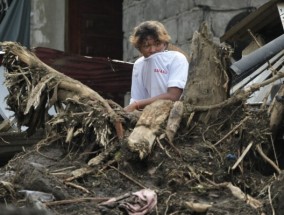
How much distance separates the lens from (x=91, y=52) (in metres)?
13.8

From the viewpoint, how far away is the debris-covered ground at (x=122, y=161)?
3.84 meters

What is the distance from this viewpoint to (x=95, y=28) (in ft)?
45.7

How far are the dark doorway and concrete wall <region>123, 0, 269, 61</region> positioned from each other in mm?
2864

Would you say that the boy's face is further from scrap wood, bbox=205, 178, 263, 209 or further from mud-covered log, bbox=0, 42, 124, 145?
scrap wood, bbox=205, 178, 263, 209

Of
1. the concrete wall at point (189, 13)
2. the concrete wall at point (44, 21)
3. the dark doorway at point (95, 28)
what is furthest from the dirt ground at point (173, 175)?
the dark doorway at point (95, 28)

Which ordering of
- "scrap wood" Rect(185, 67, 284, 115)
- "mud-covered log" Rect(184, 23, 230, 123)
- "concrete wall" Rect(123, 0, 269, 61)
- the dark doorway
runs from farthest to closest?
the dark doorway, "concrete wall" Rect(123, 0, 269, 61), "mud-covered log" Rect(184, 23, 230, 123), "scrap wood" Rect(185, 67, 284, 115)

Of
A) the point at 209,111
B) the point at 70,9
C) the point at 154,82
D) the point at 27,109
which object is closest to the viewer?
the point at 209,111

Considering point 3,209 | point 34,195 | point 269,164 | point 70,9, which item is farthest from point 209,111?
point 70,9

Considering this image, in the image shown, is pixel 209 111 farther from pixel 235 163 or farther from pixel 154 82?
pixel 154 82

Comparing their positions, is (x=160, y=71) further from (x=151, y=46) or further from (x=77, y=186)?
(x=77, y=186)

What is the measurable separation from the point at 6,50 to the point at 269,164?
2105 mm

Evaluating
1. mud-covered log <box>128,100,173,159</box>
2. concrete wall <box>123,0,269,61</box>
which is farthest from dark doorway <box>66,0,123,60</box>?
mud-covered log <box>128,100,173,159</box>

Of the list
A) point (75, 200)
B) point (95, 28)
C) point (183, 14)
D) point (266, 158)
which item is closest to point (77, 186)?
point (75, 200)

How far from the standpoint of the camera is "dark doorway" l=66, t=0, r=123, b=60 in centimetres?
1361
